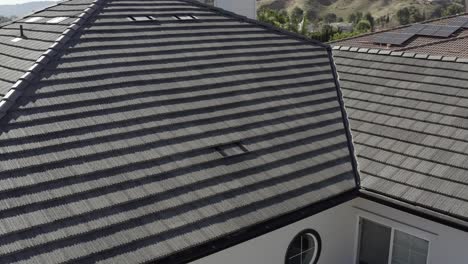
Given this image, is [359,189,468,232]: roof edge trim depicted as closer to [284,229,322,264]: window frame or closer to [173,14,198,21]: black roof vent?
[284,229,322,264]: window frame

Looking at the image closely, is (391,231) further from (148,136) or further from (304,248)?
(148,136)

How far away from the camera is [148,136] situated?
7730 millimetres

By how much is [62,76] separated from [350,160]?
5.55 m

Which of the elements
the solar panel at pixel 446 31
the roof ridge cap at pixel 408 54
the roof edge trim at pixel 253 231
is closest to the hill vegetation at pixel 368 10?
the solar panel at pixel 446 31

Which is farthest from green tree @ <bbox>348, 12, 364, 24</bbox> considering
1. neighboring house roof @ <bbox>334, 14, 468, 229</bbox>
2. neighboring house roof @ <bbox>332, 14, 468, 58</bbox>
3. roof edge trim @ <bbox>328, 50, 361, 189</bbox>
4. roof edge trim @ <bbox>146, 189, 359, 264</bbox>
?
roof edge trim @ <bbox>146, 189, 359, 264</bbox>

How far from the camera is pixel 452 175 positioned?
26.0 ft

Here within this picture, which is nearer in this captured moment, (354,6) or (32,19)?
(32,19)

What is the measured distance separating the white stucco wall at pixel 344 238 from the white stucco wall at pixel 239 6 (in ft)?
62.9

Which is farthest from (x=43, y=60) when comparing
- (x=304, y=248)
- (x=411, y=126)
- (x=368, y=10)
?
(x=368, y=10)

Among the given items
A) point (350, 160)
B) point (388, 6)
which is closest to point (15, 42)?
point (350, 160)

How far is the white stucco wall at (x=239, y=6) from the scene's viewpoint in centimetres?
2580

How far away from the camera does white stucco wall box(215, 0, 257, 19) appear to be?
25.8 meters

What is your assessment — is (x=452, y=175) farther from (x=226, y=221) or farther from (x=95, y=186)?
(x=95, y=186)

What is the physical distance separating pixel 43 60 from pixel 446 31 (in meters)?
18.8
